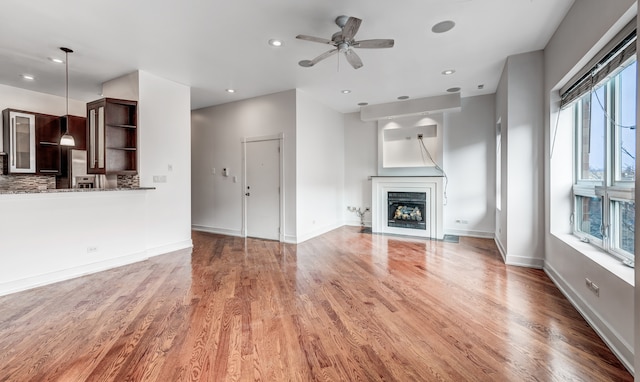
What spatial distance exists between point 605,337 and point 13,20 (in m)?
6.17

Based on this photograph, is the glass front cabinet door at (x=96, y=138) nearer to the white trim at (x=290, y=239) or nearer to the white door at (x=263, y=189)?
the white door at (x=263, y=189)

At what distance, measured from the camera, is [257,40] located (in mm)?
3453

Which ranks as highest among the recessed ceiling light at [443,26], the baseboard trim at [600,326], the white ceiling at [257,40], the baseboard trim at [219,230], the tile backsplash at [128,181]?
the white ceiling at [257,40]

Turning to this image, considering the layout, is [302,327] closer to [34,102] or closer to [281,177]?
[281,177]

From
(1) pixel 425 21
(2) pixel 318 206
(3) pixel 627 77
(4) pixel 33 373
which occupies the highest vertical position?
(1) pixel 425 21

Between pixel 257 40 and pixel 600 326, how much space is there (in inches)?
169

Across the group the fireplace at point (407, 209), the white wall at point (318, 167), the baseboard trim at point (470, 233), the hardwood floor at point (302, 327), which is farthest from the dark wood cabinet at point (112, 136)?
the baseboard trim at point (470, 233)

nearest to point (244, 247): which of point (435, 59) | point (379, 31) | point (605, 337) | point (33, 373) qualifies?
point (33, 373)

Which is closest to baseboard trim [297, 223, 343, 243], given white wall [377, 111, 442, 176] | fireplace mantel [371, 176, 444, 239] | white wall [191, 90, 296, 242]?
white wall [191, 90, 296, 242]

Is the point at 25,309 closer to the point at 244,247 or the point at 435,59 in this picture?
the point at 244,247

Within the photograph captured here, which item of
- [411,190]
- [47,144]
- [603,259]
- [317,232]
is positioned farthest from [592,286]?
[47,144]

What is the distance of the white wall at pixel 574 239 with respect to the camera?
1939 mm

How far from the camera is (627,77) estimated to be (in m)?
2.24

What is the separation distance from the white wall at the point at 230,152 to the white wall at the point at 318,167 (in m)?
0.18
